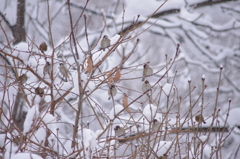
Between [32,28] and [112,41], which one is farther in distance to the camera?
[32,28]

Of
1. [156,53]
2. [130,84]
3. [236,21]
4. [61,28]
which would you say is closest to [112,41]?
[236,21]

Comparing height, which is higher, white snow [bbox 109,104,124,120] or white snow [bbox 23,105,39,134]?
white snow [bbox 109,104,124,120]

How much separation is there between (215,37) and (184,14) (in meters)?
1.95

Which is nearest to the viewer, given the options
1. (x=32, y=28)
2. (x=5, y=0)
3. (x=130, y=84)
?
(x=5, y=0)

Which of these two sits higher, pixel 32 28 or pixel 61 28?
pixel 61 28

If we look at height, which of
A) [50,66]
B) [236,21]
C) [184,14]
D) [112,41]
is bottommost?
[50,66]

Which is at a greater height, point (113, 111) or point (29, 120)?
point (113, 111)

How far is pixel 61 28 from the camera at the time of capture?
5.36 m

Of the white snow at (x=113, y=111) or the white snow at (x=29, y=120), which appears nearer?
the white snow at (x=29, y=120)

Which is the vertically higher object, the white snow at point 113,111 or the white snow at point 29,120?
the white snow at point 113,111

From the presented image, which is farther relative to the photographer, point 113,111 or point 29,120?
point 113,111

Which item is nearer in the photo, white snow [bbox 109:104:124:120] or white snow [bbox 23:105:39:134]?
white snow [bbox 23:105:39:134]

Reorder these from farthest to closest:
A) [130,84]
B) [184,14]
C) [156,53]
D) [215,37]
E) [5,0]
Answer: [156,53], [130,84], [215,37], [5,0], [184,14]

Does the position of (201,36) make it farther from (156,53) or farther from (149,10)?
(156,53)
